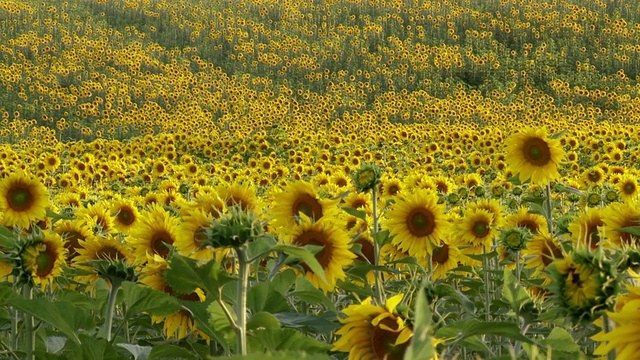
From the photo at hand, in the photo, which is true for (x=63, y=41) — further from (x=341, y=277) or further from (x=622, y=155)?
(x=341, y=277)

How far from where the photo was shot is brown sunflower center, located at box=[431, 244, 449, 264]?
4.26 metres

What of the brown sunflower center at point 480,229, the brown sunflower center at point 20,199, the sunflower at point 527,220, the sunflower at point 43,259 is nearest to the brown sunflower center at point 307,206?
the sunflower at point 43,259

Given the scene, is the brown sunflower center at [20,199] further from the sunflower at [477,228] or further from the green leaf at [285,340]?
the sunflower at [477,228]

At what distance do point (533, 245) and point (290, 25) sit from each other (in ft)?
91.3

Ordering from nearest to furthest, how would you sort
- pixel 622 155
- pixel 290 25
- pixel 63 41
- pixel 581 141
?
pixel 622 155 → pixel 581 141 → pixel 63 41 → pixel 290 25

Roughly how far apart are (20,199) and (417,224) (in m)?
2.14

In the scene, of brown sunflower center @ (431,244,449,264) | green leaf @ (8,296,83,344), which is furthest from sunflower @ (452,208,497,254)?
green leaf @ (8,296,83,344)

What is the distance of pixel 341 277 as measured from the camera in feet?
8.72

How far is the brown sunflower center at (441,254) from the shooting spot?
14.0ft

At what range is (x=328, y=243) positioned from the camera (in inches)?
108

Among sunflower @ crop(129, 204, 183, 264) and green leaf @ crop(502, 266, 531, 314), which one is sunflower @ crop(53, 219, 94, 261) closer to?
sunflower @ crop(129, 204, 183, 264)

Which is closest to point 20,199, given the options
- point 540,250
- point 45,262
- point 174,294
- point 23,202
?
point 23,202

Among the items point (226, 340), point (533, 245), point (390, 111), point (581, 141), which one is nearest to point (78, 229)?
point (226, 340)

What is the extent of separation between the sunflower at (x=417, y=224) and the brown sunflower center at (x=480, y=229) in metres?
0.93
